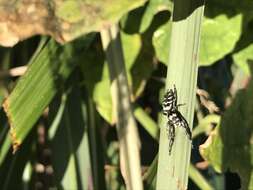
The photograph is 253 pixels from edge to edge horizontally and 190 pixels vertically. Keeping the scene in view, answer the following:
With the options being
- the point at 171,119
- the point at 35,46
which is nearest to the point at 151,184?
the point at 171,119

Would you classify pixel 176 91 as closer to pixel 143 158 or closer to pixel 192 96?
pixel 192 96

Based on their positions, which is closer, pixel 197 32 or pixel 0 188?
pixel 197 32

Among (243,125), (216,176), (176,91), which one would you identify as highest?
(176,91)

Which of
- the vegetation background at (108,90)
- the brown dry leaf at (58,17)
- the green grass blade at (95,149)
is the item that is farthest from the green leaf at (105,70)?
the brown dry leaf at (58,17)

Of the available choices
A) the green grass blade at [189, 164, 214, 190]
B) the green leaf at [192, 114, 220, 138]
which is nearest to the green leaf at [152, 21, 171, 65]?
the green leaf at [192, 114, 220, 138]

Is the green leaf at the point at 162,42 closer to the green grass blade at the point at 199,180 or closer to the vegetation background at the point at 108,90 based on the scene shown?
the vegetation background at the point at 108,90

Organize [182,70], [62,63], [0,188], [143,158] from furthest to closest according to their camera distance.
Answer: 1. [143,158]
2. [0,188]
3. [62,63]
4. [182,70]
